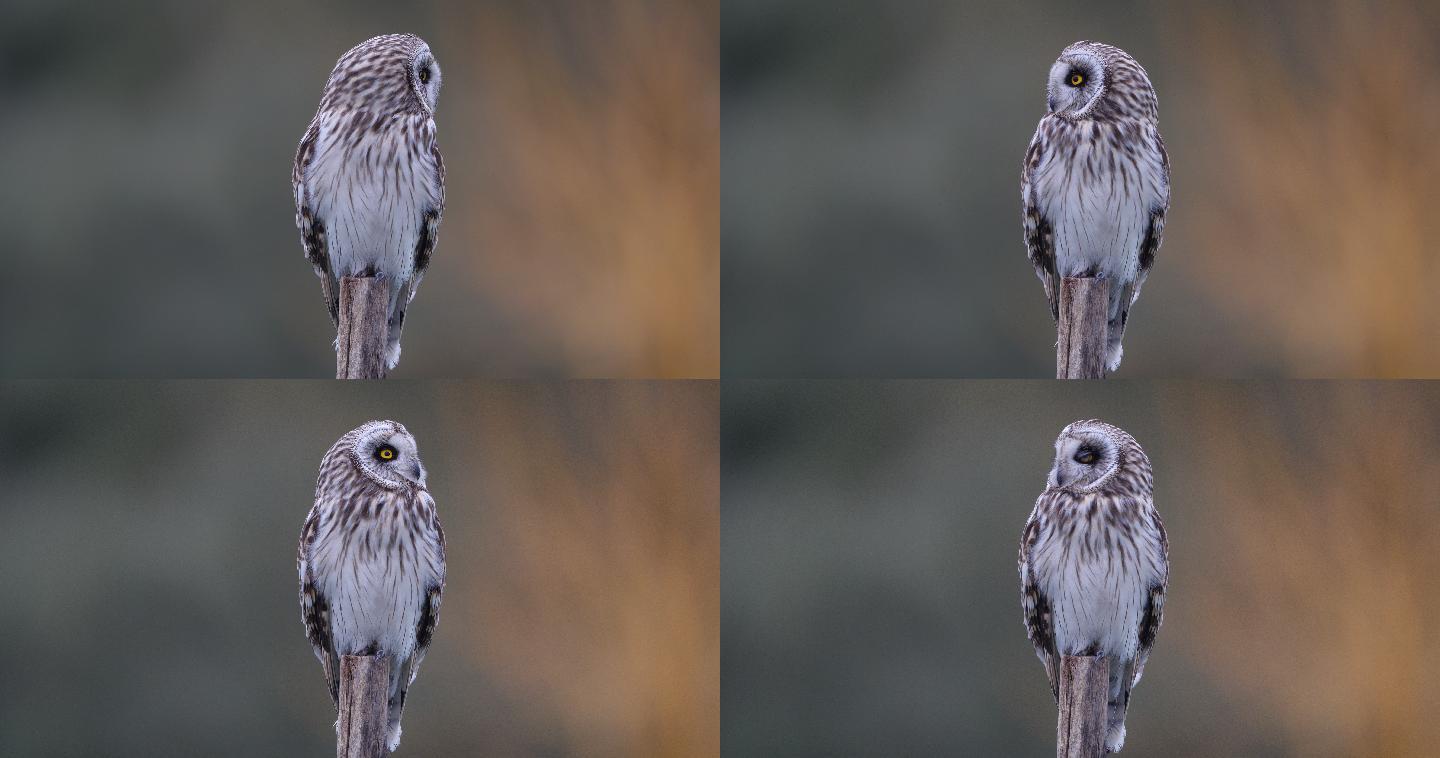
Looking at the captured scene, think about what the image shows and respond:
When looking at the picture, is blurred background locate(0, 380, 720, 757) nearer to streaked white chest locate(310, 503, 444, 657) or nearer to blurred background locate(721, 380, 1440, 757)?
streaked white chest locate(310, 503, 444, 657)

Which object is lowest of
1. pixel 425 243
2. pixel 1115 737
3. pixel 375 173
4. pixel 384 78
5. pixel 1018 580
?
pixel 1115 737

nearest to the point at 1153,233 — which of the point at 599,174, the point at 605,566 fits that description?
the point at 599,174

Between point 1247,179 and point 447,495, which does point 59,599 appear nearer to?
point 447,495

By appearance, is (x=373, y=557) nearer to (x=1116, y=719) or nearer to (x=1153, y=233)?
(x=1116, y=719)

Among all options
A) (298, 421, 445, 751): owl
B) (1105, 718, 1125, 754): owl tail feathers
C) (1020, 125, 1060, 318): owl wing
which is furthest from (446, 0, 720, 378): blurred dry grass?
(1105, 718, 1125, 754): owl tail feathers

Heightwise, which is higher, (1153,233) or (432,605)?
(1153,233)

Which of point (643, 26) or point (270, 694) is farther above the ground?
point (643, 26)

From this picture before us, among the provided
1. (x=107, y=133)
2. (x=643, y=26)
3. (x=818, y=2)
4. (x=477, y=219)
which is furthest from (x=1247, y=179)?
(x=107, y=133)
